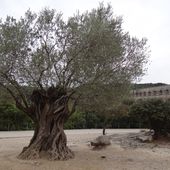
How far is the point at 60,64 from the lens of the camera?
16.5 m

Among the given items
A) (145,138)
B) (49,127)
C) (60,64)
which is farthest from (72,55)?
(145,138)

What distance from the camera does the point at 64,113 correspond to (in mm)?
17609

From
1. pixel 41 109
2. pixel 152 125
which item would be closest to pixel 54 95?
pixel 41 109

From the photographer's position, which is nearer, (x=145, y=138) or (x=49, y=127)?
(x=49, y=127)

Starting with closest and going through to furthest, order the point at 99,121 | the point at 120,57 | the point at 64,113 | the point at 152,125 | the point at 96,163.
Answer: the point at 96,163 → the point at 120,57 → the point at 64,113 → the point at 152,125 → the point at 99,121

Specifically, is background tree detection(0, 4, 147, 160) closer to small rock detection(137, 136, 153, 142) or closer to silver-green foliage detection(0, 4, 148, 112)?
silver-green foliage detection(0, 4, 148, 112)

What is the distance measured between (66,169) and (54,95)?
4.40 metres

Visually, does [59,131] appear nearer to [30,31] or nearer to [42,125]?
[42,125]

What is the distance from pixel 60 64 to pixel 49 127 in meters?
2.92

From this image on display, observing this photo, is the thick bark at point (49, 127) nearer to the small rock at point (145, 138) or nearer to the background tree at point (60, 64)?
the background tree at point (60, 64)

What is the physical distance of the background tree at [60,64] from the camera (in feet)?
51.1

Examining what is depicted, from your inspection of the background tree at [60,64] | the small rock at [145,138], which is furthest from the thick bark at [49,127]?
the small rock at [145,138]

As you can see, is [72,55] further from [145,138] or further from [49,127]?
[145,138]

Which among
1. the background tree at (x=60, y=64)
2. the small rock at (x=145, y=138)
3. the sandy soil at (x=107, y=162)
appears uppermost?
the background tree at (x=60, y=64)
